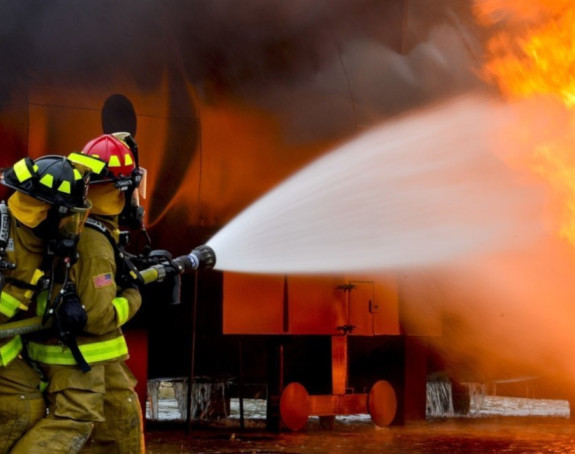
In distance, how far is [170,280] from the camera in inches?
218

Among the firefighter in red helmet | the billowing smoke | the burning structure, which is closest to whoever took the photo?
the firefighter in red helmet

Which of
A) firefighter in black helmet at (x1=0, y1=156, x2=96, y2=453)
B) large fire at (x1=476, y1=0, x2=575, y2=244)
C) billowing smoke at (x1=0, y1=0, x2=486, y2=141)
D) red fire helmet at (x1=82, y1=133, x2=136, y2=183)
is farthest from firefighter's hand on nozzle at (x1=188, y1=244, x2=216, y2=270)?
large fire at (x1=476, y1=0, x2=575, y2=244)

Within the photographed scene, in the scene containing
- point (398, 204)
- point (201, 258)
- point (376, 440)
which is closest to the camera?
point (201, 258)

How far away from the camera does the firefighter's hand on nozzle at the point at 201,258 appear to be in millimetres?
5543

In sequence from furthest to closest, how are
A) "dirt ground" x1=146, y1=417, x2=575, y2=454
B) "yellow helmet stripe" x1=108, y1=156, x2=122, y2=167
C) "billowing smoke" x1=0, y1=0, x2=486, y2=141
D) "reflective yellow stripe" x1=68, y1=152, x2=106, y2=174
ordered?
"dirt ground" x1=146, y1=417, x2=575, y2=454 < "billowing smoke" x1=0, y1=0, x2=486, y2=141 < "yellow helmet stripe" x1=108, y1=156, x2=122, y2=167 < "reflective yellow stripe" x1=68, y1=152, x2=106, y2=174

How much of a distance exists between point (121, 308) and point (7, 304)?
1.83 feet

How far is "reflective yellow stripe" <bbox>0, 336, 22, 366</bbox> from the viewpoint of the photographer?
451 cm

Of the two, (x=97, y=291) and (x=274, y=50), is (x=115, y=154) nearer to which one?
(x=97, y=291)

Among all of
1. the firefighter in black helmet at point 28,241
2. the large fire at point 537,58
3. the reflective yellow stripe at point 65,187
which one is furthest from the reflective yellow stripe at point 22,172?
the large fire at point 537,58

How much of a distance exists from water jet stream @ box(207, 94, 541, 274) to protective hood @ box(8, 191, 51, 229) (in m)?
2.90

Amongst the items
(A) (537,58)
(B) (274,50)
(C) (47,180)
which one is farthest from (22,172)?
(A) (537,58)

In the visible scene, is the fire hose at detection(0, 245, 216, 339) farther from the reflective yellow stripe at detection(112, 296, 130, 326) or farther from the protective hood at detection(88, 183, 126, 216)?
the protective hood at detection(88, 183, 126, 216)

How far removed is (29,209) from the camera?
4.44m

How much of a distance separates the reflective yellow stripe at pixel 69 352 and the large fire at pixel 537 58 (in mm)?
5686
